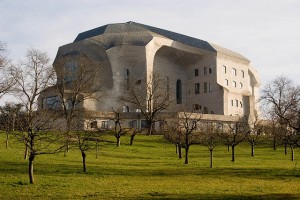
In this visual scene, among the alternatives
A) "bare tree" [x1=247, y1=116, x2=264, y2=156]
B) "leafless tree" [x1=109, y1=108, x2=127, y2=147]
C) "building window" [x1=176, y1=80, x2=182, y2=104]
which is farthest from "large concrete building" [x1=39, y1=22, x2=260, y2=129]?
"bare tree" [x1=247, y1=116, x2=264, y2=156]

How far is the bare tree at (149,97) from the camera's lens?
67688 mm

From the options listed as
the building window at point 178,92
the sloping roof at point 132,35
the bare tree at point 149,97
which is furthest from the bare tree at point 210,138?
the sloping roof at point 132,35

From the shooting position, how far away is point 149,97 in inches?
2928

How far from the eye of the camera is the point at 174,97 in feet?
314

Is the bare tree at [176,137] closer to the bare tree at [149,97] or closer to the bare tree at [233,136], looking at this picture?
the bare tree at [233,136]

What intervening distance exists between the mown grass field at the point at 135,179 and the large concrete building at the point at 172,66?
46.7 m

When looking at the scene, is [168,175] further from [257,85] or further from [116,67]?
[257,85]

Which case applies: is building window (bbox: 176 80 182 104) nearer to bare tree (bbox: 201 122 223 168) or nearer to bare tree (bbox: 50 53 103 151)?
bare tree (bbox: 201 122 223 168)

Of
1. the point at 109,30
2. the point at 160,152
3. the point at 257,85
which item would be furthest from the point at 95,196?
the point at 257,85

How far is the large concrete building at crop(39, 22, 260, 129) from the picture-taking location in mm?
84562

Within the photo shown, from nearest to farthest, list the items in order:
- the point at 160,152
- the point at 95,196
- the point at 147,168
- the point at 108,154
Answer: the point at 95,196, the point at 147,168, the point at 108,154, the point at 160,152

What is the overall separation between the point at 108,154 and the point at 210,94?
56.5 metres

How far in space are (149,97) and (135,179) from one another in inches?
1886

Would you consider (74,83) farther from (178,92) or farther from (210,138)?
(178,92)
